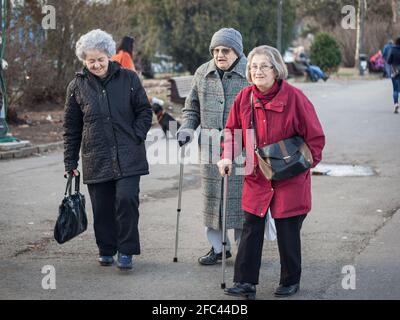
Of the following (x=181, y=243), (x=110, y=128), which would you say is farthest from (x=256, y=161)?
(x=181, y=243)

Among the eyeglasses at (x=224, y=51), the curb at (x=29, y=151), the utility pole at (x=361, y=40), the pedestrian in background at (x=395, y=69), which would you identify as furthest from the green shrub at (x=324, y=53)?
the eyeglasses at (x=224, y=51)

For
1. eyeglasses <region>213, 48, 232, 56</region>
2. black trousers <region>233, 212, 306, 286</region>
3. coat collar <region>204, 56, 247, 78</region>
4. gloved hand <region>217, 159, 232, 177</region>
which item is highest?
eyeglasses <region>213, 48, 232, 56</region>

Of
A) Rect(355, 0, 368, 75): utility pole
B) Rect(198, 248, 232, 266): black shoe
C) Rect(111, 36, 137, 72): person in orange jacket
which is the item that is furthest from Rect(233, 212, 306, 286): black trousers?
Rect(355, 0, 368, 75): utility pole

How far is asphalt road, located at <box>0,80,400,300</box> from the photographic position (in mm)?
6375

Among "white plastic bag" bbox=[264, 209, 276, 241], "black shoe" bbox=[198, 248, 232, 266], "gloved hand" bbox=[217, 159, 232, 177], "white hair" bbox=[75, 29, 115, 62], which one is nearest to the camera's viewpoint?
"gloved hand" bbox=[217, 159, 232, 177]

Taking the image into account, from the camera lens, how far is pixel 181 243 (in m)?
7.91

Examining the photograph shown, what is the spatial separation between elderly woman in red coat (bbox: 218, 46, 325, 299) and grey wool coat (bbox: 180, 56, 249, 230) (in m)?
0.66

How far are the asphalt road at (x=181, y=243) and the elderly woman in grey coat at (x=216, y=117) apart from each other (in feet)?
1.65

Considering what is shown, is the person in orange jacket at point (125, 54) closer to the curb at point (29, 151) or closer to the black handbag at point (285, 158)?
the curb at point (29, 151)

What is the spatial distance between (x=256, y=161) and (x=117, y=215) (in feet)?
4.64

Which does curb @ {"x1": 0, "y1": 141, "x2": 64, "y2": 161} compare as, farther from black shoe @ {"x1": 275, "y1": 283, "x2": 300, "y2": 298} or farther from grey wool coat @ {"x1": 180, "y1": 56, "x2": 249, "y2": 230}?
black shoe @ {"x1": 275, "y1": 283, "x2": 300, "y2": 298}

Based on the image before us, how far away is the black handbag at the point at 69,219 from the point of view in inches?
268
